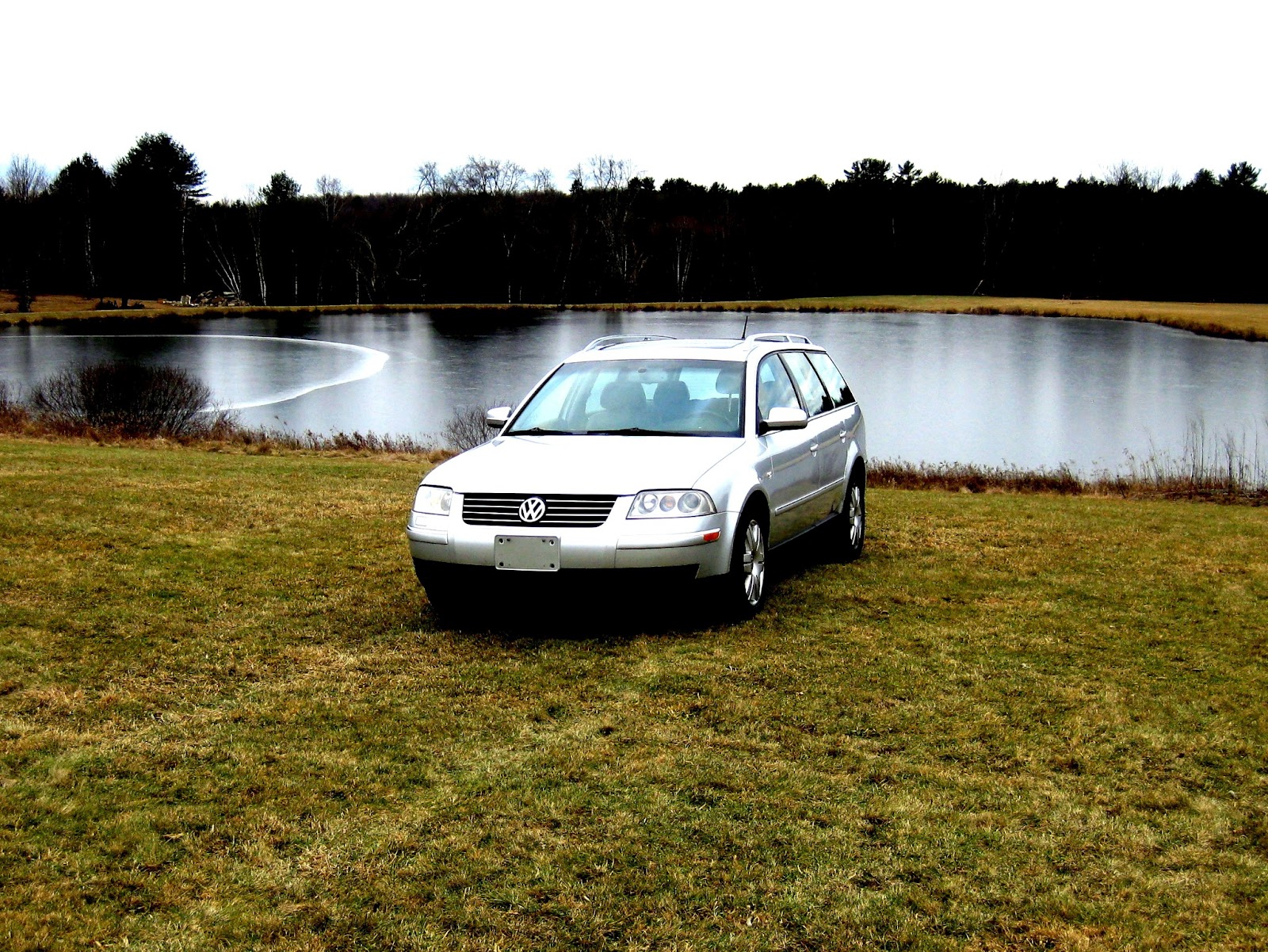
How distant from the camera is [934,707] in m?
5.96

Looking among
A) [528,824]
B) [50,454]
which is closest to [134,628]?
[528,824]

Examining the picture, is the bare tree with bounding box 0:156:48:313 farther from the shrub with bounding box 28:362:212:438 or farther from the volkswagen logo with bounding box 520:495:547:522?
the volkswagen logo with bounding box 520:495:547:522

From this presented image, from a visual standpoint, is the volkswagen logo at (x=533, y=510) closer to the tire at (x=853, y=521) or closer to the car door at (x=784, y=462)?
the car door at (x=784, y=462)

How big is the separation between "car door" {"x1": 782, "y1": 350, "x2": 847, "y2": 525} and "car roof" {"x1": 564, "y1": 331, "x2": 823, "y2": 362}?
201 millimetres

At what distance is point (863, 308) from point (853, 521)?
89.4 meters

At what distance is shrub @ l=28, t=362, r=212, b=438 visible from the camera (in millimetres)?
26766

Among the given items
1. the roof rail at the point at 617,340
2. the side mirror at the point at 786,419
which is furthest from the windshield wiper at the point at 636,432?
the roof rail at the point at 617,340

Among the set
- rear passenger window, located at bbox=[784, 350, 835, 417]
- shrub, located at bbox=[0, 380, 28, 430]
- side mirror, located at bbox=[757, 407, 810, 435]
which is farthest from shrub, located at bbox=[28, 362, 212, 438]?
side mirror, located at bbox=[757, 407, 810, 435]

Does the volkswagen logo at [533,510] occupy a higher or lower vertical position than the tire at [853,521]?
higher

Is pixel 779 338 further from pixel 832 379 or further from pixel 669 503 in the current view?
pixel 669 503

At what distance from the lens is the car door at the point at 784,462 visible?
27.0 feet

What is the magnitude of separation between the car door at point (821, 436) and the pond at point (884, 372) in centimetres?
1496

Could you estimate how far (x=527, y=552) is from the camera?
6.96 meters

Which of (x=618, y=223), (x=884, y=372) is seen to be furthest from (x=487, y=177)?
(x=884, y=372)
